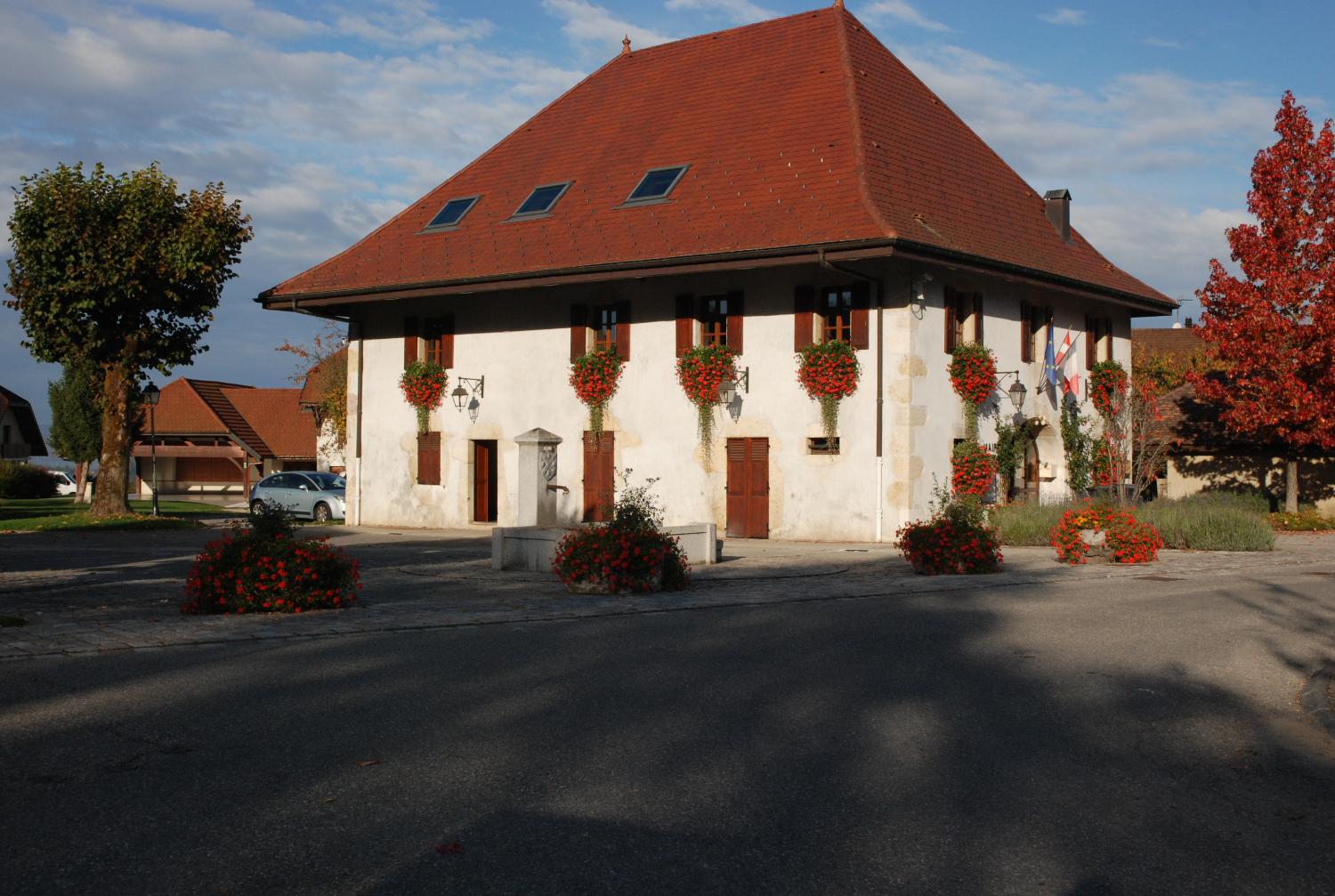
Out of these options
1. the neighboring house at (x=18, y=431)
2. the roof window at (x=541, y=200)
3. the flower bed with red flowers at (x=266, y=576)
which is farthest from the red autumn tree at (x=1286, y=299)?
the neighboring house at (x=18, y=431)

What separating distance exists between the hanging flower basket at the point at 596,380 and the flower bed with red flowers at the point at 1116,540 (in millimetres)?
11014

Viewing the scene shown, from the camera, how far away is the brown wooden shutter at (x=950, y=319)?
2564 cm

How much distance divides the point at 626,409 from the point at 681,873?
23.1 meters

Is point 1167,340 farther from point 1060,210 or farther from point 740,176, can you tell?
point 740,176

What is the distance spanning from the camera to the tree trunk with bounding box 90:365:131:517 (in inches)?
1161

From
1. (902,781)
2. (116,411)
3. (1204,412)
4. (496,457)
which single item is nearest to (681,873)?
(902,781)

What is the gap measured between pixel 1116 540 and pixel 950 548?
3229 mm

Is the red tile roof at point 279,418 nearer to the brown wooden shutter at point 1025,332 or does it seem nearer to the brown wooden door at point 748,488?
the brown wooden door at point 748,488

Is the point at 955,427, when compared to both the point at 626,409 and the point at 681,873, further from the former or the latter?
the point at 681,873

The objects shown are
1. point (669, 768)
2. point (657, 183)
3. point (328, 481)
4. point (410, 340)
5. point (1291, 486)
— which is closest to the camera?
point (669, 768)

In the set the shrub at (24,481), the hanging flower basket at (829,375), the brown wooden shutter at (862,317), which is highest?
the brown wooden shutter at (862,317)

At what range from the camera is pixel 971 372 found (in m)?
25.8

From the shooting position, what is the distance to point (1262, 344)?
28531 millimetres

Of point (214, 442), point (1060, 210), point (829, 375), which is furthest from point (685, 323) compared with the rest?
point (214, 442)
